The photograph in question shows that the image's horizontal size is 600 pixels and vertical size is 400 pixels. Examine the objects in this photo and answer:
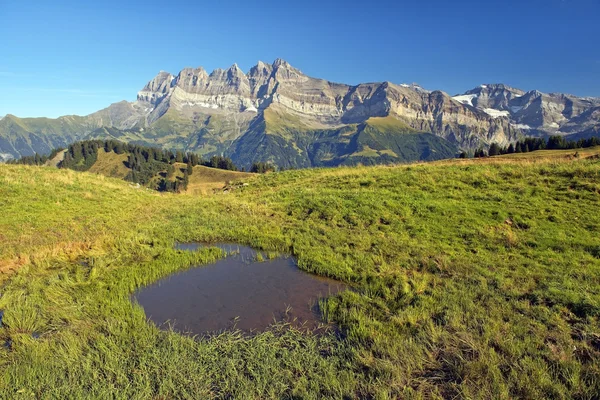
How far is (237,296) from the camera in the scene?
34.9ft

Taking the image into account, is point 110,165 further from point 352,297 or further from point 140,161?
point 352,297

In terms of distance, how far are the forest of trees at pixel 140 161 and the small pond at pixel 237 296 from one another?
125729mm

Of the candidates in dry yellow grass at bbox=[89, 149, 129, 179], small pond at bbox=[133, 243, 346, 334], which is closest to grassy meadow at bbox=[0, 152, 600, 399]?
small pond at bbox=[133, 243, 346, 334]

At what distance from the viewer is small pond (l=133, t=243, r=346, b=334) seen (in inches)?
357

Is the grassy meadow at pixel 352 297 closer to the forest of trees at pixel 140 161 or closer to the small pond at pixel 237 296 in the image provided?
the small pond at pixel 237 296

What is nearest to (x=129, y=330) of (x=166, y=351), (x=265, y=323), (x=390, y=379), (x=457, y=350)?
(x=166, y=351)

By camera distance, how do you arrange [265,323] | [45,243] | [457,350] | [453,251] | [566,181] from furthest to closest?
[566,181] < [45,243] < [453,251] < [265,323] < [457,350]

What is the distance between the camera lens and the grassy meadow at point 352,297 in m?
6.40

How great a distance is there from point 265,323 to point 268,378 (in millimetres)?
2310

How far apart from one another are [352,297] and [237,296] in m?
3.99

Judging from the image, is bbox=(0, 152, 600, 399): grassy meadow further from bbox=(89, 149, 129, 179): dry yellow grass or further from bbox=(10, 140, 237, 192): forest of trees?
bbox=(89, 149, 129, 179): dry yellow grass

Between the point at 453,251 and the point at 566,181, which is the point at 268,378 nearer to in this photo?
the point at 453,251

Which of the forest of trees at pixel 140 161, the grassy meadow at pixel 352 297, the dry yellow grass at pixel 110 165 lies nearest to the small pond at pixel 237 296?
the grassy meadow at pixel 352 297

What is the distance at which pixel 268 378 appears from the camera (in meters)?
6.65
